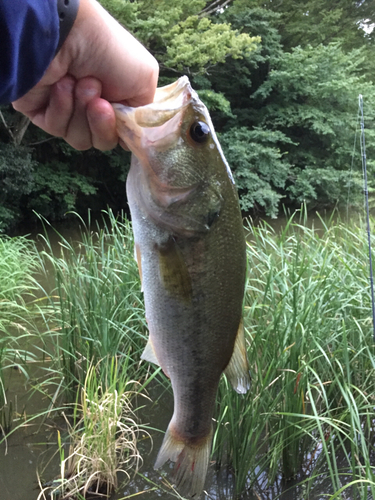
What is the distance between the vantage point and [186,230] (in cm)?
103

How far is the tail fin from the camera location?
3.65 feet

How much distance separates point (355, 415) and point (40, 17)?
196 centimetres

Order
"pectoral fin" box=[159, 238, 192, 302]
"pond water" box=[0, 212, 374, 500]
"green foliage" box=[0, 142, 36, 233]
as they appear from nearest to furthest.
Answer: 1. "pectoral fin" box=[159, 238, 192, 302]
2. "pond water" box=[0, 212, 374, 500]
3. "green foliage" box=[0, 142, 36, 233]

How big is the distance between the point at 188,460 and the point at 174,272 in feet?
1.74

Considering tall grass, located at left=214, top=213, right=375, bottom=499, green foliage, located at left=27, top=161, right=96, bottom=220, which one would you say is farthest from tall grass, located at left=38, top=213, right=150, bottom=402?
green foliage, located at left=27, top=161, right=96, bottom=220

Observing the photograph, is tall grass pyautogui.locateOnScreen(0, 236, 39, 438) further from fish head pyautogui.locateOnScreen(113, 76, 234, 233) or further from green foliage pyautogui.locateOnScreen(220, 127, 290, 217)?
green foliage pyautogui.locateOnScreen(220, 127, 290, 217)

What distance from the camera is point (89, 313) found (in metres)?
2.66

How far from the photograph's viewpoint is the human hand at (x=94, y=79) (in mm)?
1099

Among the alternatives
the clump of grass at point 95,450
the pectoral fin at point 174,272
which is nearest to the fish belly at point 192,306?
the pectoral fin at point 174,272

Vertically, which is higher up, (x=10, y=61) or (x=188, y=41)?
(x=10, y=61)

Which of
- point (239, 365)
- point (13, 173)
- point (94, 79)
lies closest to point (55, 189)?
point (13, 173)

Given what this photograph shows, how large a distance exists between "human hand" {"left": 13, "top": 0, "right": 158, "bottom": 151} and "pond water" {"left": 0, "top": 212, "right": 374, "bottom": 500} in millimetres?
1800

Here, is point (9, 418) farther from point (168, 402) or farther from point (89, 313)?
point (168, 402)

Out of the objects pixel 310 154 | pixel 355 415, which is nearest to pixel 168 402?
pixel 355 415
